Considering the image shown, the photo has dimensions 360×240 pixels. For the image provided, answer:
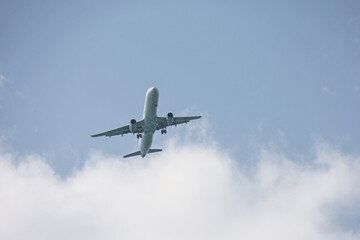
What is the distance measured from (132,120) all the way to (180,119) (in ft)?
32.0

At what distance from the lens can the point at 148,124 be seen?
244 ft

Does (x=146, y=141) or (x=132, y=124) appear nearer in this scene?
(x=132, y=124)

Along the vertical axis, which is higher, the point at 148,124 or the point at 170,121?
the point at 170,121

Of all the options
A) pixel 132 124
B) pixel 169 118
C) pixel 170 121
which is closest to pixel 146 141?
pixel 132 124

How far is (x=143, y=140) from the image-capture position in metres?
77.4

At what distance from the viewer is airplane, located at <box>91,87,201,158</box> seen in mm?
70812

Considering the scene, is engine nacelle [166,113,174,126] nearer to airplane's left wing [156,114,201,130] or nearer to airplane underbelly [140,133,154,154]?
airplane's left wing [156,114,201,130]

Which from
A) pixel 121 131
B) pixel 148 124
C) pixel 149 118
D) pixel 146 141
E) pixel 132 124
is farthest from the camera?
pixel 121 131

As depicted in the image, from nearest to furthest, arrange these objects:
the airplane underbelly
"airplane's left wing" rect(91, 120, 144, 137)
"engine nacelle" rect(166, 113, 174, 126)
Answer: the airplane underbelly, "engine nacelle" rect(166, 113, 174, 126), "airplane's left wing" rect(91, 120, 144, 137)

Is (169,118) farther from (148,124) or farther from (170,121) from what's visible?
(148,124)

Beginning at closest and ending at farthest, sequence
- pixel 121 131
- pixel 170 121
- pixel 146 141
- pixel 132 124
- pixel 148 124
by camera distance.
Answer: pixel 148 124, pixel 132 124, pixel 146 141, pixel 170 121, pixel 121 131

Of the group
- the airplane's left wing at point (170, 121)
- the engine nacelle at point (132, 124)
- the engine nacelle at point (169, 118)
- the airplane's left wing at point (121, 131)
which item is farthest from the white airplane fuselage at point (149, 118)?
the engine nacelle at point (169, 118)

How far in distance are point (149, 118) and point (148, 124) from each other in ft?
5.37

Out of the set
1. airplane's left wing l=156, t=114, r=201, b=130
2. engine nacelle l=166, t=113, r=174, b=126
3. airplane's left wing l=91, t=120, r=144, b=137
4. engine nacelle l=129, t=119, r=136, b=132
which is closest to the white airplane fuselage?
airplane's left wing l=91, t=120, r=144, b=137
